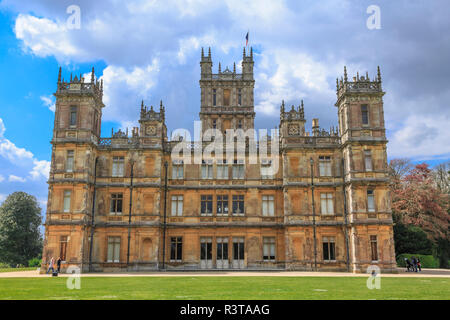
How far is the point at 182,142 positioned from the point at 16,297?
88.0 feet

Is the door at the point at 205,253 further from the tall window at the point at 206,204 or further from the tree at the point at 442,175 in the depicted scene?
the tree at the point at 442,175

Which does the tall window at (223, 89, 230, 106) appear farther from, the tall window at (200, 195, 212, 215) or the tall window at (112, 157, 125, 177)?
the tall window at (112, 157, 125, 177)

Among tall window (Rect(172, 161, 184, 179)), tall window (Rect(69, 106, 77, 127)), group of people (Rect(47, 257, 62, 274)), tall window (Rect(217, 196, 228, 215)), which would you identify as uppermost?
tall window (Rect(69, 106, 77, 127))

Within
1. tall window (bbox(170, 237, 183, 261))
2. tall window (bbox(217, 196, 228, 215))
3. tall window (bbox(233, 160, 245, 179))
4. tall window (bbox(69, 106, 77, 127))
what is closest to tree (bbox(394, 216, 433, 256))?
tall window (bbox(233, 160, 245, 179))

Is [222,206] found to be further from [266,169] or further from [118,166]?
[118,166]

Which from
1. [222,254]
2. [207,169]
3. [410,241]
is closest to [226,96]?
[207,169]

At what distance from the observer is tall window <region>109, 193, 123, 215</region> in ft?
128

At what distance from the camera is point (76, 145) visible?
124 ft

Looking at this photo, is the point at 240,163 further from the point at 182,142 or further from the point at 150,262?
the point at 150,262

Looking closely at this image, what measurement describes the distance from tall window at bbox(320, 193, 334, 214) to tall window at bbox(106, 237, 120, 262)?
803 inches

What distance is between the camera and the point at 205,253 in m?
39.2

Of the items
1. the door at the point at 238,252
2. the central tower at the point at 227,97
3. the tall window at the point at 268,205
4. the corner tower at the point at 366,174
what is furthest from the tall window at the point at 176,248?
the corner tower at the point at 366,174

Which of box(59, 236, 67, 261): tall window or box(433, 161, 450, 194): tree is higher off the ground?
box(433, 161, 450, 194): tree

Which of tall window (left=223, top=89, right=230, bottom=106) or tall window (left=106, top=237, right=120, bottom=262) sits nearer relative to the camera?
tall window (left=106, top=237, right=120, bottom=262)
